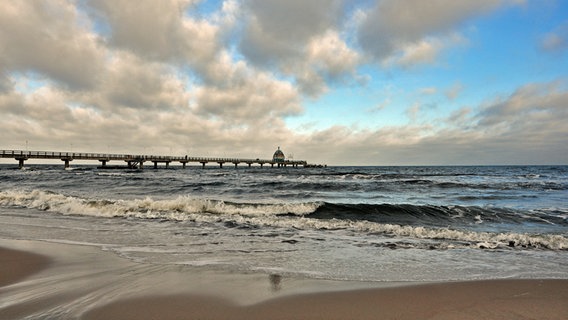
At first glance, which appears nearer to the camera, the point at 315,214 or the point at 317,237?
the point at 317,237

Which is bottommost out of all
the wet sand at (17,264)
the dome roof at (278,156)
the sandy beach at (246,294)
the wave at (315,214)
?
the wave at (315,214)

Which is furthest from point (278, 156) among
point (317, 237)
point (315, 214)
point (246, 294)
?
point (246, 294)

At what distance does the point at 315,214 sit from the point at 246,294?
886cm

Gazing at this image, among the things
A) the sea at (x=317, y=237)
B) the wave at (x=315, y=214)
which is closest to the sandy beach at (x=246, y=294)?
the sea at (x=317, y=237)

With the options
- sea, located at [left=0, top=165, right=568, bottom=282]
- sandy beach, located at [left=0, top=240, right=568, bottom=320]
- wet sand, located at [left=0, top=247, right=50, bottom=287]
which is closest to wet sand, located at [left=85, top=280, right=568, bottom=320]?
sandy beach, located at [left=0, top=240, right=568, bottom=320]

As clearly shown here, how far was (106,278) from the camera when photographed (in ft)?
15.1

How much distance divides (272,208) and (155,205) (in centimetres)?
489

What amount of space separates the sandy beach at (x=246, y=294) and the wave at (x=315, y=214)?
4133 millimetres

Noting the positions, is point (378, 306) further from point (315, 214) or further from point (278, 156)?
point (278, 156)

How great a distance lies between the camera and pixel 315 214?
12.6 meters

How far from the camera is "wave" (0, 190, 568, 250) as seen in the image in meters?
9.12

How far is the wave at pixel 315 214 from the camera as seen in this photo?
359 inches

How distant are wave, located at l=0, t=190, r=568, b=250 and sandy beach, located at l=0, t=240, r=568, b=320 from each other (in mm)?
4133

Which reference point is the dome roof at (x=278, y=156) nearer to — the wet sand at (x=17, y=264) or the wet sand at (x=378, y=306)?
the wet sand at (x=17, y=264)
